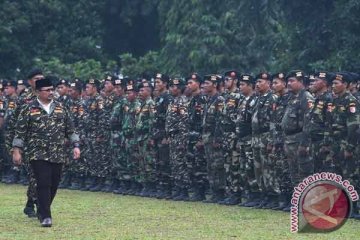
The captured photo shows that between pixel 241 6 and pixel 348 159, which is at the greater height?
pixel 241 6

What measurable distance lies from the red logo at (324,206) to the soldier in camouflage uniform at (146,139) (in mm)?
5367

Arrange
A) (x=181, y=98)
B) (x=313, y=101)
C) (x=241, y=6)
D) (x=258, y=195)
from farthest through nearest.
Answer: (x=241, y=6) < (x=181, y=98) < (x=258, y=195) < (x=313, y=101)

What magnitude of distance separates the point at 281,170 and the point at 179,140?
239 centimetres

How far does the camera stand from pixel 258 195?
17062 mm

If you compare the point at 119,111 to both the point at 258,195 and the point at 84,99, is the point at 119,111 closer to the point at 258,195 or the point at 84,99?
the point at 84,99

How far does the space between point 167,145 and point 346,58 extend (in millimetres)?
7261

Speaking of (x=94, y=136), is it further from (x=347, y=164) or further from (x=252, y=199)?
(x=347, y=164)

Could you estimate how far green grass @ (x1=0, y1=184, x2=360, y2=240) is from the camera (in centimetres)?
1315

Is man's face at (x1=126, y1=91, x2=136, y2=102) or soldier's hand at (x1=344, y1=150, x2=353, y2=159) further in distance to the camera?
man's face at (x1=126, y1=91, x2=136, y2=102)

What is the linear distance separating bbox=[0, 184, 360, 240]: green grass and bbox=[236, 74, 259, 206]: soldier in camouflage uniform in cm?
44

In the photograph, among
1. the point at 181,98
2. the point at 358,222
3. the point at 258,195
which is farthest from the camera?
the point at 181,98

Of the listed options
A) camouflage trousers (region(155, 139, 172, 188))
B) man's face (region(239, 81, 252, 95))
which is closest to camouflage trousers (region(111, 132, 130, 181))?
camouflage trousers (region(155, 139, 172, 188))

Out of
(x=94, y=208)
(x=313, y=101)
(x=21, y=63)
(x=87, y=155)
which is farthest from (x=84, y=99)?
(x=21, y=63)

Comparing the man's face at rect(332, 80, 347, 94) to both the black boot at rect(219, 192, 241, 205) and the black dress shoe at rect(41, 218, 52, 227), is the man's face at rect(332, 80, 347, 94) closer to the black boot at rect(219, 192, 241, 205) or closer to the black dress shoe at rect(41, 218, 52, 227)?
the black boot at rect(219, 192, 241, 205)
